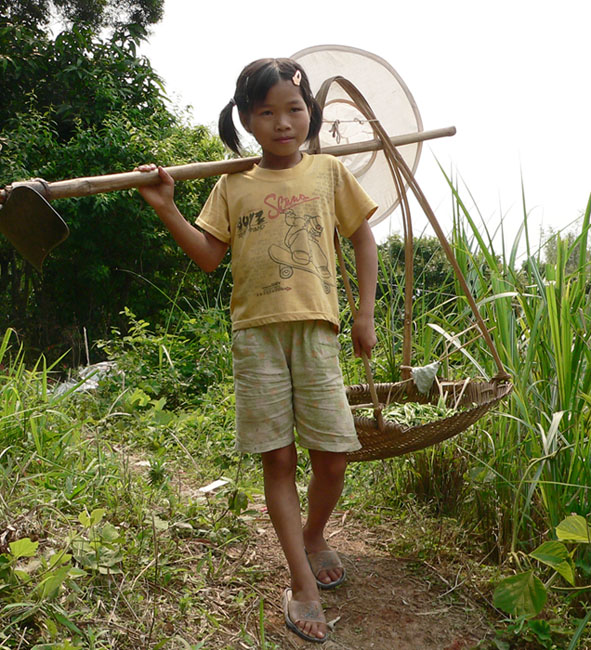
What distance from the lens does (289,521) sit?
1.92 m

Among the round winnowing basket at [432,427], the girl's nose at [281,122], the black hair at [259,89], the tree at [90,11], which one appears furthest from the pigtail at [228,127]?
the tree at [90,11]

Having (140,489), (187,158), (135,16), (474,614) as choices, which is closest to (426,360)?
(474,614)

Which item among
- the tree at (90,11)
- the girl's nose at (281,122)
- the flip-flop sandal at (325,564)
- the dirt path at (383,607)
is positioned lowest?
the dirt path at (383,607)

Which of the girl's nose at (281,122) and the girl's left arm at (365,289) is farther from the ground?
the girl's nose at (281,122)

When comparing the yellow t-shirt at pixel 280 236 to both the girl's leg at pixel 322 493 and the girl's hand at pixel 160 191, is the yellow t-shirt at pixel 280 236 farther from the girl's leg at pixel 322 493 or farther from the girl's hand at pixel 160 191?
the girl's leg at pixel 322 493

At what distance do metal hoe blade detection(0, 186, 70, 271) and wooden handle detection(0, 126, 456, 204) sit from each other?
0.10 ft

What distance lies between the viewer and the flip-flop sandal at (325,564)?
2.15 meters

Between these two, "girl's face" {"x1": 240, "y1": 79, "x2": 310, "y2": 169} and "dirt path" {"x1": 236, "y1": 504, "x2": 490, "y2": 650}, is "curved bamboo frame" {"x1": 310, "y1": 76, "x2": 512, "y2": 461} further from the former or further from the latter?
"dirt path" {"x1": 236, "y1": 504, "x2": 490, "y2": 650}

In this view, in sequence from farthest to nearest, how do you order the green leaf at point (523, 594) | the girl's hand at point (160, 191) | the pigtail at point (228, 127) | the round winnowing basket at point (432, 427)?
the pigtail at point (228, 127) → the round winnowing basket at point (432, 427) → the girl's hand at point (160, 191) → the green leaf at point (523, 594)

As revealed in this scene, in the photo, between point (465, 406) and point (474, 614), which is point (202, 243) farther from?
point (474, 614)

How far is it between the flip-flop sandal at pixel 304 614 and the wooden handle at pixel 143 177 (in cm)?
126

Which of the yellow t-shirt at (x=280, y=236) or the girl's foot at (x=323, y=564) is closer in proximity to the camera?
the yellow t-shirt at (x=280, y=236)

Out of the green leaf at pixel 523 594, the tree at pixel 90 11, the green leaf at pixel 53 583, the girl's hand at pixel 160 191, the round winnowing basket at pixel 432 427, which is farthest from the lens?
the tree at pixel 90 11

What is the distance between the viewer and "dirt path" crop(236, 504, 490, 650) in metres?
1.93
